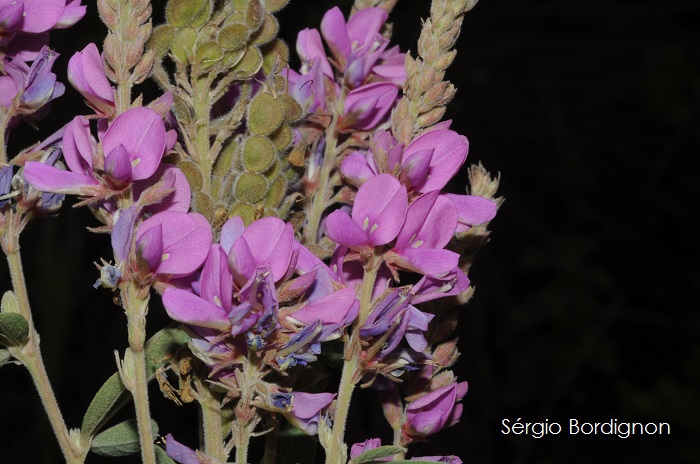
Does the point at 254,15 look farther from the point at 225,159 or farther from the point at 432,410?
the point at 432,410

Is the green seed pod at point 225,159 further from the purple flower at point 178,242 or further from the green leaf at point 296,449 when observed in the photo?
the green leaf at point 296,449

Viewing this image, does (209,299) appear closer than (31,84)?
Yes

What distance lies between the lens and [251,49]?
2.41 ft

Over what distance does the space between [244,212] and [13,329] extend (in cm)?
22

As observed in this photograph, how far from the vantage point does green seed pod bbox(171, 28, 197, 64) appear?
0.70 m

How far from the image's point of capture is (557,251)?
3.07m

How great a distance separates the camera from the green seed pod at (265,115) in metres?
0.71

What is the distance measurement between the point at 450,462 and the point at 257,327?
0.22 metres

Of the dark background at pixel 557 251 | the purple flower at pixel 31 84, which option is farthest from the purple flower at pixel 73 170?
the dark background at pixel 557 251

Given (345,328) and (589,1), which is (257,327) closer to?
(345,328)

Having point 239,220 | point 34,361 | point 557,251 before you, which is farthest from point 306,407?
point 557,251

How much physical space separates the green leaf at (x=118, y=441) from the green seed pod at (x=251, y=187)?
26cm

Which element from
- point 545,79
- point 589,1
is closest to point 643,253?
point 545,79

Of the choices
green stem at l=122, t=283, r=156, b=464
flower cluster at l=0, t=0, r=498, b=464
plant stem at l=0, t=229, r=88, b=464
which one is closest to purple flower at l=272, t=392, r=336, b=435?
flower cluster at l=0, t=0, r=498, b=464
